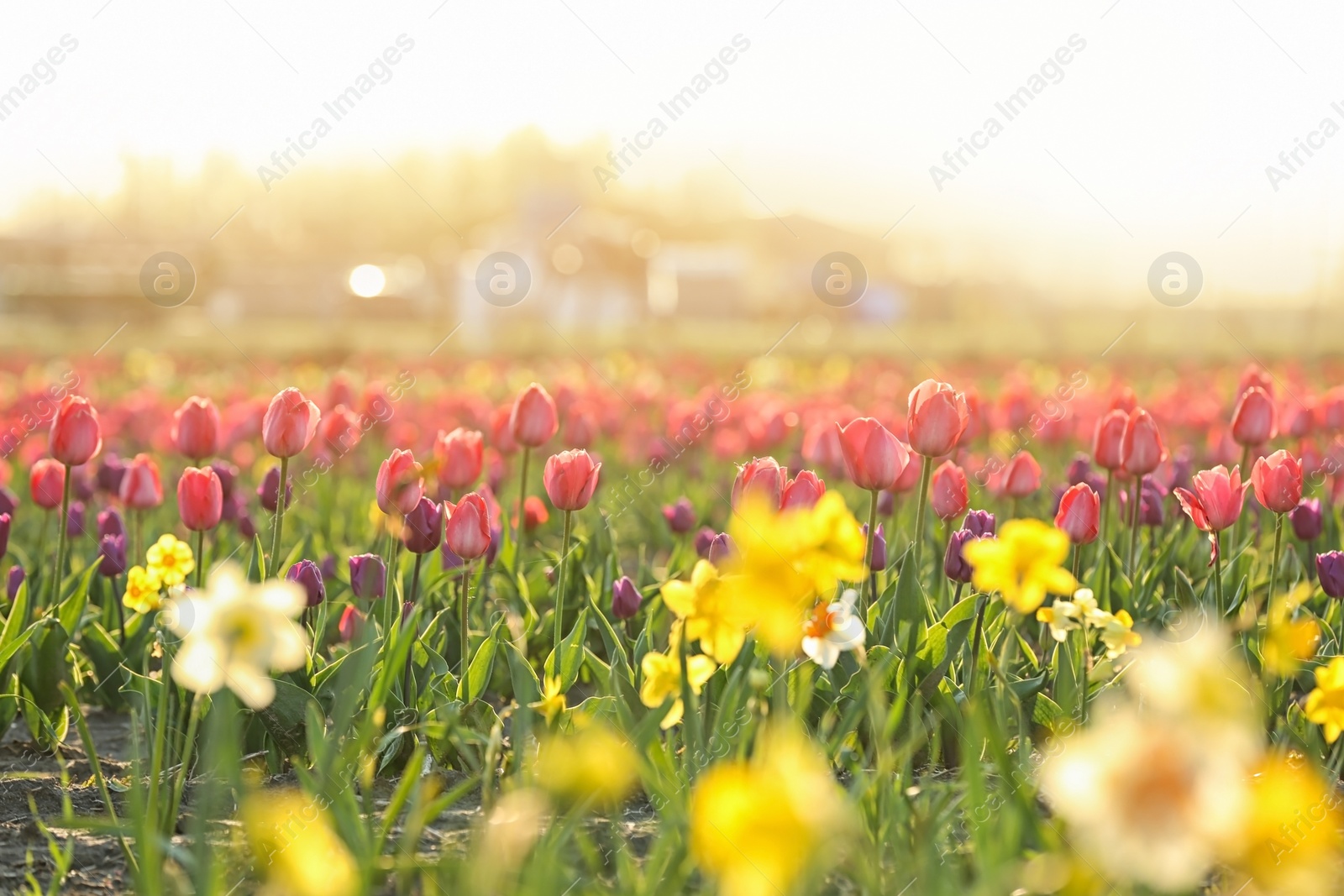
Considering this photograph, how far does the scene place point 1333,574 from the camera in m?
2.91

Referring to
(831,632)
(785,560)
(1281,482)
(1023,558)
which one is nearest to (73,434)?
(831,632)

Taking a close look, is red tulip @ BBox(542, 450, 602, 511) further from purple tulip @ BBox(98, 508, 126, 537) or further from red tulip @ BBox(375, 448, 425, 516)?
purple tulip @ BBox(98, 508, 126, 537)

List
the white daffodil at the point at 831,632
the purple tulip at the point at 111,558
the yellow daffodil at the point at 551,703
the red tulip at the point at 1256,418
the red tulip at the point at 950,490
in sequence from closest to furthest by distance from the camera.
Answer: the white daffodil at the point at 831,632 → the yellow daffodil at the point at 551,703 → the red tulip at the point at 950,490 → the purple tulip at the point at 111,558 → the red tulip at the point at 1256,418

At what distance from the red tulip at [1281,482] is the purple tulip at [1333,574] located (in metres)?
0.16

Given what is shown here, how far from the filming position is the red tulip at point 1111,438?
342cm

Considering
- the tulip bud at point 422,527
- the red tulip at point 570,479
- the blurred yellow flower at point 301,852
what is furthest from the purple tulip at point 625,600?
the blurred yellow flower at point 301,852

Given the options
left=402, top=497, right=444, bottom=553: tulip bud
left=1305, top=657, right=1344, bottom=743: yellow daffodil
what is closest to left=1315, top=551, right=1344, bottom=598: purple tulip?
left=1305, top=657, right=1344, bottom=743: yellow daffodil

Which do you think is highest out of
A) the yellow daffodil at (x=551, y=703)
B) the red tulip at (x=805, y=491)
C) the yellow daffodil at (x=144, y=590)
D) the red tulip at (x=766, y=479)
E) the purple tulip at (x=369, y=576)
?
the yellow daffodil at (x=144, y=590)

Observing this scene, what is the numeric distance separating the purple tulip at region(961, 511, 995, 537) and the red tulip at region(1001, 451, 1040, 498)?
2.22 ft

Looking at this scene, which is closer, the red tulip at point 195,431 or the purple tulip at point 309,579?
the purple tulip at point 309,579

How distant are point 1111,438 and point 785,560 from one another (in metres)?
2.44

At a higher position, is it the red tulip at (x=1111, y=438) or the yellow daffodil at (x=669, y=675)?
the red tulip at (x=1111, y=438)

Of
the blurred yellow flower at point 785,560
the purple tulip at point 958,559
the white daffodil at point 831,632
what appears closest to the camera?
the blurred yellow flower at point 785,560

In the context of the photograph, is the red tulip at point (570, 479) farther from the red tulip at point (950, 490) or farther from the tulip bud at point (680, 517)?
the tulip bud at point (680, 517)
